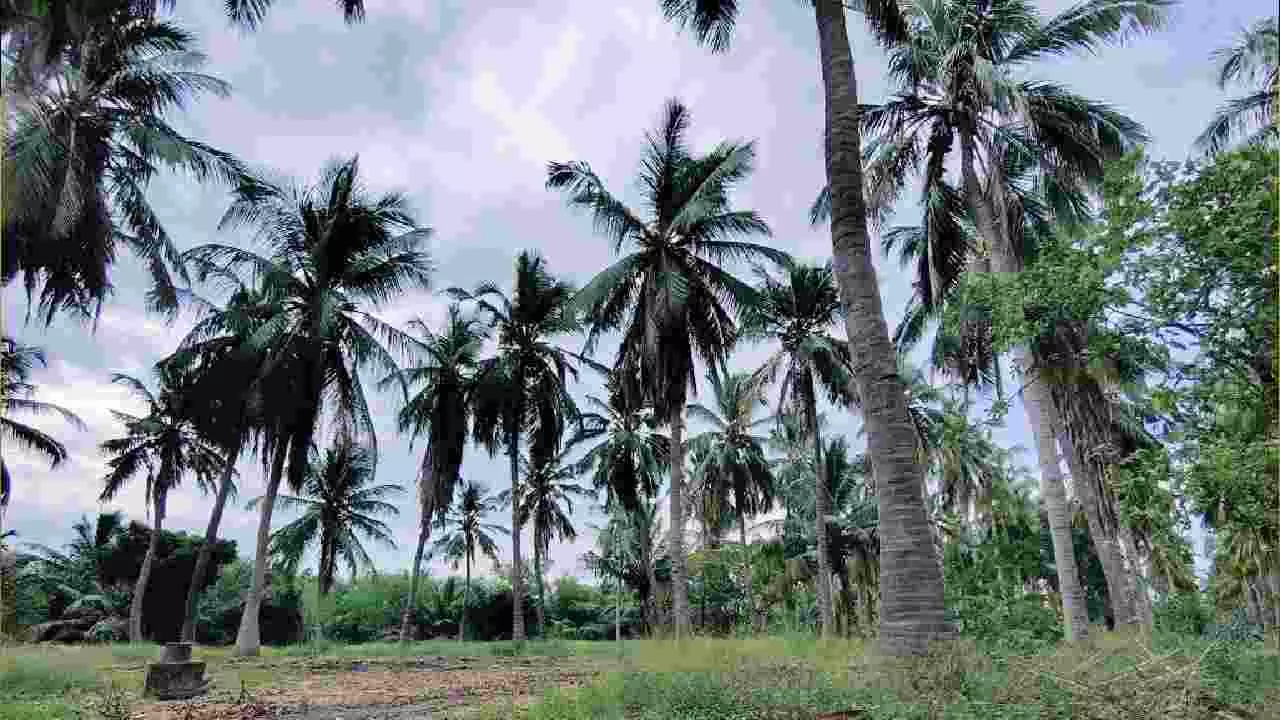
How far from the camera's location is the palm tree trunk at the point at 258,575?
71.7 feet

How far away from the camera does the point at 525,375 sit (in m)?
27.6

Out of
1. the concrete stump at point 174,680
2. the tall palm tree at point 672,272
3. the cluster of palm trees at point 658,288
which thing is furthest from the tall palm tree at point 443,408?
the concrete stump at point 174,680

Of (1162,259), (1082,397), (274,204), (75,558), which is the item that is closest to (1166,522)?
(1162,259)

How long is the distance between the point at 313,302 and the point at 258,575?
301 inches

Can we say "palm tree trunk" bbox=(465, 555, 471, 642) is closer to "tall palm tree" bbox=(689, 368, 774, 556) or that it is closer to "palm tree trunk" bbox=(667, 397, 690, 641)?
"tall palm tree" bbox=(689, 368, 774, 556)

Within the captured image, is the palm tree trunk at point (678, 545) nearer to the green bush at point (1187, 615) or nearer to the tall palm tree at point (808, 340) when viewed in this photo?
the tall palm tree at point (808, 340)

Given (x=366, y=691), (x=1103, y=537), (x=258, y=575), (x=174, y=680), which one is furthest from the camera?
(x=258, y=575)

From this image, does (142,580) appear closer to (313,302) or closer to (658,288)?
(313,302)

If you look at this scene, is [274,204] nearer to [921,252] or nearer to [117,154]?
[117,154]

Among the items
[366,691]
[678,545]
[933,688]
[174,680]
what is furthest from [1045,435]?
[174,680]

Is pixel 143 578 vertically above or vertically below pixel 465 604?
above

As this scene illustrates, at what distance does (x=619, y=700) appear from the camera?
22.5 ft

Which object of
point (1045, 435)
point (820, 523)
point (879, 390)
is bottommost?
point (820, 523)

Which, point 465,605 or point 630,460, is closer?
point 630,460
